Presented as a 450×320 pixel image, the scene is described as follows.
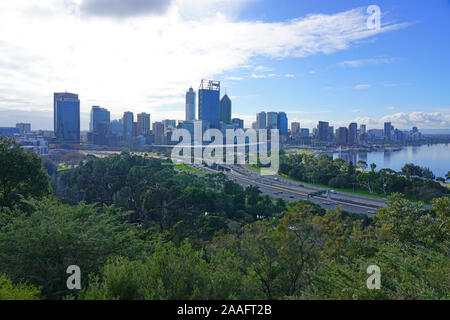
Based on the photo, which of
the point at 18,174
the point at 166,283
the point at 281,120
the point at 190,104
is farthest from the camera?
the point at 190,104

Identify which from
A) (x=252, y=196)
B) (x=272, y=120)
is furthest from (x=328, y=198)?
(x=272, y=120)

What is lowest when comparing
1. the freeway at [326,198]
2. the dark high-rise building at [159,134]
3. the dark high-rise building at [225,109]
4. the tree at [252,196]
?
the freeway at [326,198]

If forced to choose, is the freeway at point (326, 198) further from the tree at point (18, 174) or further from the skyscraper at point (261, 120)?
the skyscraper at point (261, 120)

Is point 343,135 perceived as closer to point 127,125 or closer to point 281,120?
point 281,120

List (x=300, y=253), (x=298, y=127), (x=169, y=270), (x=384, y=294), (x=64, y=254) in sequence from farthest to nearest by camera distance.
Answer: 1. (x=298, y=127)
2. (x=300, y=253)
3. (x=64, y=254)
4. (x=169, y=270)
5. (x=384, y=294)

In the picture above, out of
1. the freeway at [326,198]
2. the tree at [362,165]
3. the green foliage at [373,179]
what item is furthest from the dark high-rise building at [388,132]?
the freeway at [326,198]
